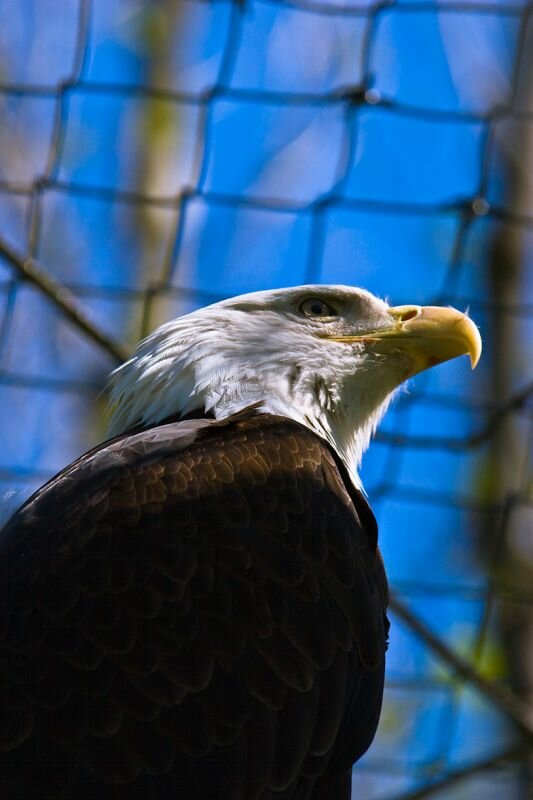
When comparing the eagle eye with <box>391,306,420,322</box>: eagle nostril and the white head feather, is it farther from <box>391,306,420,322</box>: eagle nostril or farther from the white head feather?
<box>391,306,420,322</box>: eagle nostril

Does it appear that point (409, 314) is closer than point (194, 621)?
No

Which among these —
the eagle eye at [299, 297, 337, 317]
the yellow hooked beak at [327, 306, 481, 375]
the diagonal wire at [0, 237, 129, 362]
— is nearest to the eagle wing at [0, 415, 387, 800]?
the yellow hooked beak at [327, 306, 481, 375]

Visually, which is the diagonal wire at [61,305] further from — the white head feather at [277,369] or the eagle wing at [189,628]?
the eagle wing at [189,628]

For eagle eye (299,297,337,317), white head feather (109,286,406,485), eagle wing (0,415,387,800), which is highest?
eagle eye (299,297,337,317)

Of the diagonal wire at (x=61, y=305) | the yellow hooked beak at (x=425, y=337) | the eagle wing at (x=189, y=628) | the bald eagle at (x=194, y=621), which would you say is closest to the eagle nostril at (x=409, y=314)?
the yellow hooked beak at (x=425, y=337)

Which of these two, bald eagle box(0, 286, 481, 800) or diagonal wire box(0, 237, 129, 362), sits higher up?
diagonal wire box(0, 237, 129, 362)

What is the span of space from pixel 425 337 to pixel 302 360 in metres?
0.35

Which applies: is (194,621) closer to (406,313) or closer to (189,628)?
(189,628)

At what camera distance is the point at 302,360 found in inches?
157

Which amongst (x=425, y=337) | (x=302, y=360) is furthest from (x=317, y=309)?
(x=425, y=337)

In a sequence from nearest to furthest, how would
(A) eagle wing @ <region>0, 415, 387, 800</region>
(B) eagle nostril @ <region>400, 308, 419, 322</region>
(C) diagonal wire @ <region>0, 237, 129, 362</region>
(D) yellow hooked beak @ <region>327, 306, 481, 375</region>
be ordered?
(A) eagle wing @ <region>0, 415, 387, 800</region>
(D) yellow hooked beak @ <region>327, 306, 481, 375</region>
(B) eagle nostril @ <region>400, 308, 419, 322</region>
(C) diagonal wire @ <region>0, 237, 129, 362</region>

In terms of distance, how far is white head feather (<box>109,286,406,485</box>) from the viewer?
3895mm

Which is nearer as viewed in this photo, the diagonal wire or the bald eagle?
the bald eagle

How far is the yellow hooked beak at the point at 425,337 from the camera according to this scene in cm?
387
